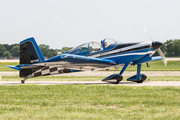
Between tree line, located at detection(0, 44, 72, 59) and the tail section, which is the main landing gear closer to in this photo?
the tail section

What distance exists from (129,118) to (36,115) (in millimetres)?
2383

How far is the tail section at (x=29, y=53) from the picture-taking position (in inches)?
589

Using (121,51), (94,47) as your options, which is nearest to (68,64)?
(94,47)

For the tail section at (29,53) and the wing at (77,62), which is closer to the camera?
the wing at (77,62)

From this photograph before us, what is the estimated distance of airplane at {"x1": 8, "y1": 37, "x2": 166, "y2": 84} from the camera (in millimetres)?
13626

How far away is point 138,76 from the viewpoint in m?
15.1

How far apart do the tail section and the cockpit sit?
2335mm

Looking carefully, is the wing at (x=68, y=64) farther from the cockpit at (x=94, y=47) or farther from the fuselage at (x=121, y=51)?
the cockpit at (x=94, y=47)

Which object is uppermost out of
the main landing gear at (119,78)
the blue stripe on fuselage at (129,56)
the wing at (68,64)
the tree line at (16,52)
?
the tree line at (16,52)

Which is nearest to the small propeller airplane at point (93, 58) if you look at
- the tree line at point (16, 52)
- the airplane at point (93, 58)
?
the airplane at point (93, 58)

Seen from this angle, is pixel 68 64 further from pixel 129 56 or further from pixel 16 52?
pixel 16 52

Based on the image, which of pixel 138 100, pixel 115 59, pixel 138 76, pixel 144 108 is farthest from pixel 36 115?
pixel 138 76

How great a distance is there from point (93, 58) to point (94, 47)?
1.41 m

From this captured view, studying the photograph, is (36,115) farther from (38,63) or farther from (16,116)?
(38,63)
